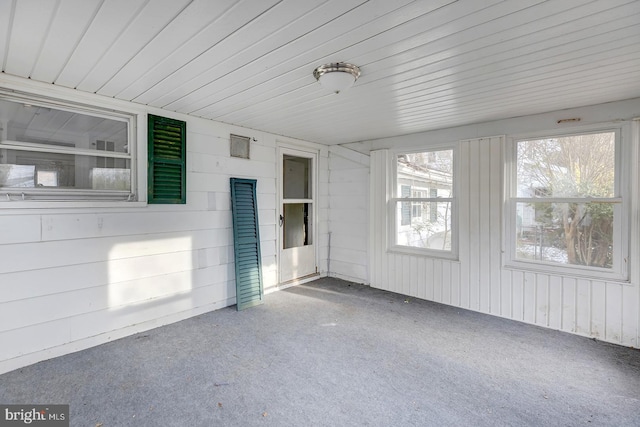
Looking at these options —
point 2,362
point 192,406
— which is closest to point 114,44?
point 192,406

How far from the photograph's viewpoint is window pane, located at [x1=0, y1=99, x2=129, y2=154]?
97.2 inches

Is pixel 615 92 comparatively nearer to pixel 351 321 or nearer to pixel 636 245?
pixel 636 245

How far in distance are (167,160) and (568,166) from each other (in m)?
4.32

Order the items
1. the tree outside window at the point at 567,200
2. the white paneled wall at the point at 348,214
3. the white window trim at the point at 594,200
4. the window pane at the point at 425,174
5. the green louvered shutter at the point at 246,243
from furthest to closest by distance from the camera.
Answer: the white paneled wall at the point at 348,214, the window pane at the point at 425,174, the green louvered shutter at the point at 246,243, the tree outside window at the point at 567,200, the white window trim at the point at 594,200

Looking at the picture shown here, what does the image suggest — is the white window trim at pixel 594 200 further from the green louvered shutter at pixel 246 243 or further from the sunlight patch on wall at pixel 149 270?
the sunlight patch on wall at pixel 149 270

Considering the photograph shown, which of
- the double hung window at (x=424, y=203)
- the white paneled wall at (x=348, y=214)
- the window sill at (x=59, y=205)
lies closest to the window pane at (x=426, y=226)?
the double hung window at (x=424, y=203)

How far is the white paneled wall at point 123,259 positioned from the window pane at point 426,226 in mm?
1985

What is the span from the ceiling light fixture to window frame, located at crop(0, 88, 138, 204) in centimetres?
208

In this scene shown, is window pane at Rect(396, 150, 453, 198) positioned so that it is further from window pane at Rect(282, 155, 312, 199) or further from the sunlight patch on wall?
the sunlight patch on wall

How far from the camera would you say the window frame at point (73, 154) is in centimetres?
244

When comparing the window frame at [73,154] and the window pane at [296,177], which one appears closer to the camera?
the window frame at [73,154]

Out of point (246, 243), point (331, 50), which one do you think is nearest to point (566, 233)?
point (331, 50)
